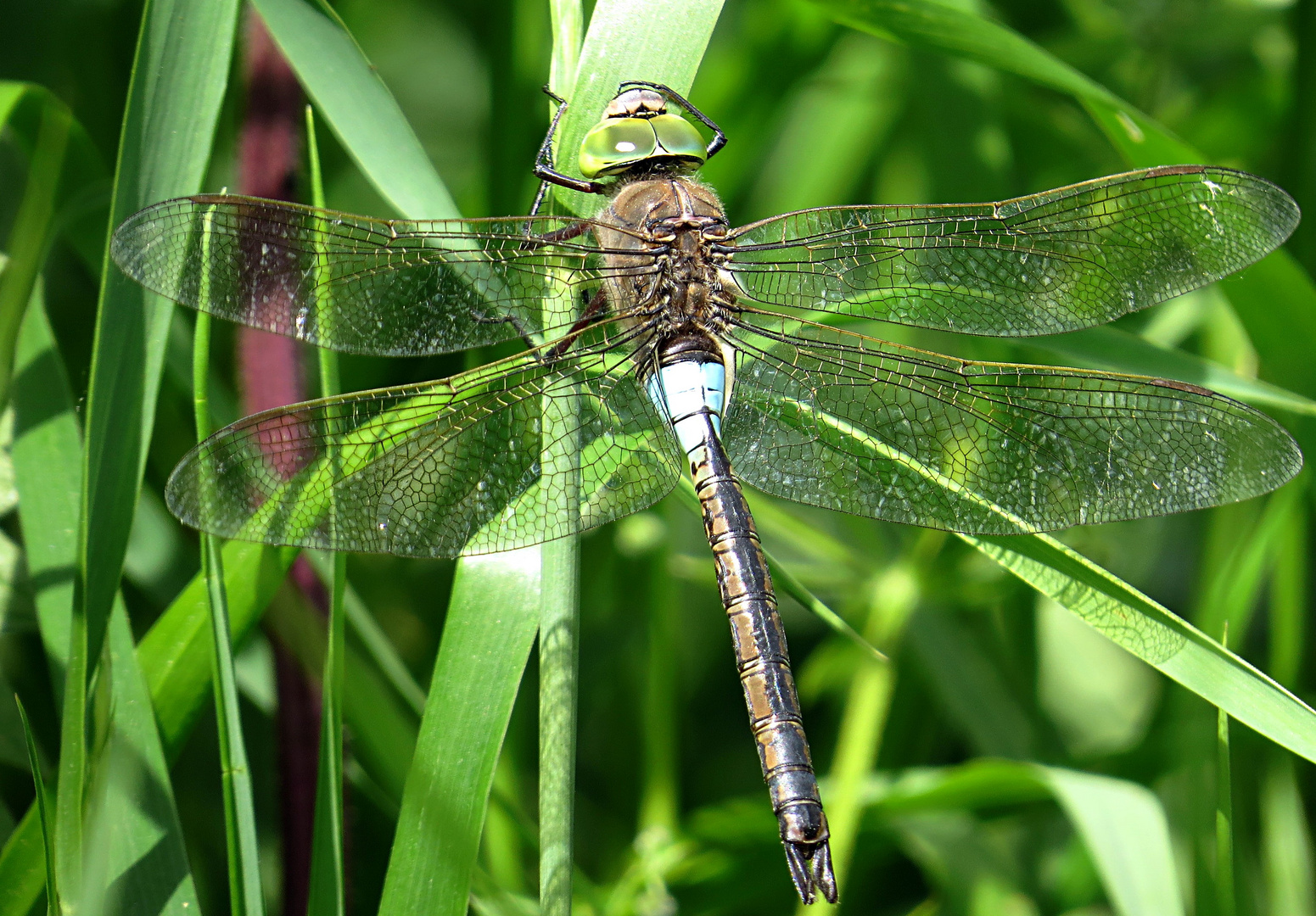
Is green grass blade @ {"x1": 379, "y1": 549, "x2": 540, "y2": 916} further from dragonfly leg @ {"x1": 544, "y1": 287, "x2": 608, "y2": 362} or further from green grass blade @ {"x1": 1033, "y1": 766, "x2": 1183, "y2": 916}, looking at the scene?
green grass blade @ {"x1": 1033, "y1": 766, "x2": 1183, "y2": 916}

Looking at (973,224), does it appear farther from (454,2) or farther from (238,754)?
(454,2)

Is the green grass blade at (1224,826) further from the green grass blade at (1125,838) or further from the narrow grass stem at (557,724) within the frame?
the narrow grass stem at (557,724)

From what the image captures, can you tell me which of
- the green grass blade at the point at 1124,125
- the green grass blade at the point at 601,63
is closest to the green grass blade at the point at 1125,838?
the green grass blade at the point at 1124,125

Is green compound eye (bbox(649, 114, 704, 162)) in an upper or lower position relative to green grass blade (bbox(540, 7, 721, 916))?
upper

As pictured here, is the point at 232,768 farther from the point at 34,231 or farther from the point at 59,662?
the point at 34,231

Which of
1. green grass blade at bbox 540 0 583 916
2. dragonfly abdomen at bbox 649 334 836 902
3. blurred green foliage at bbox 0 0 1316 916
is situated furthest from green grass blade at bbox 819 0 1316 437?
green grass blade at bbox 540 0 583 916
